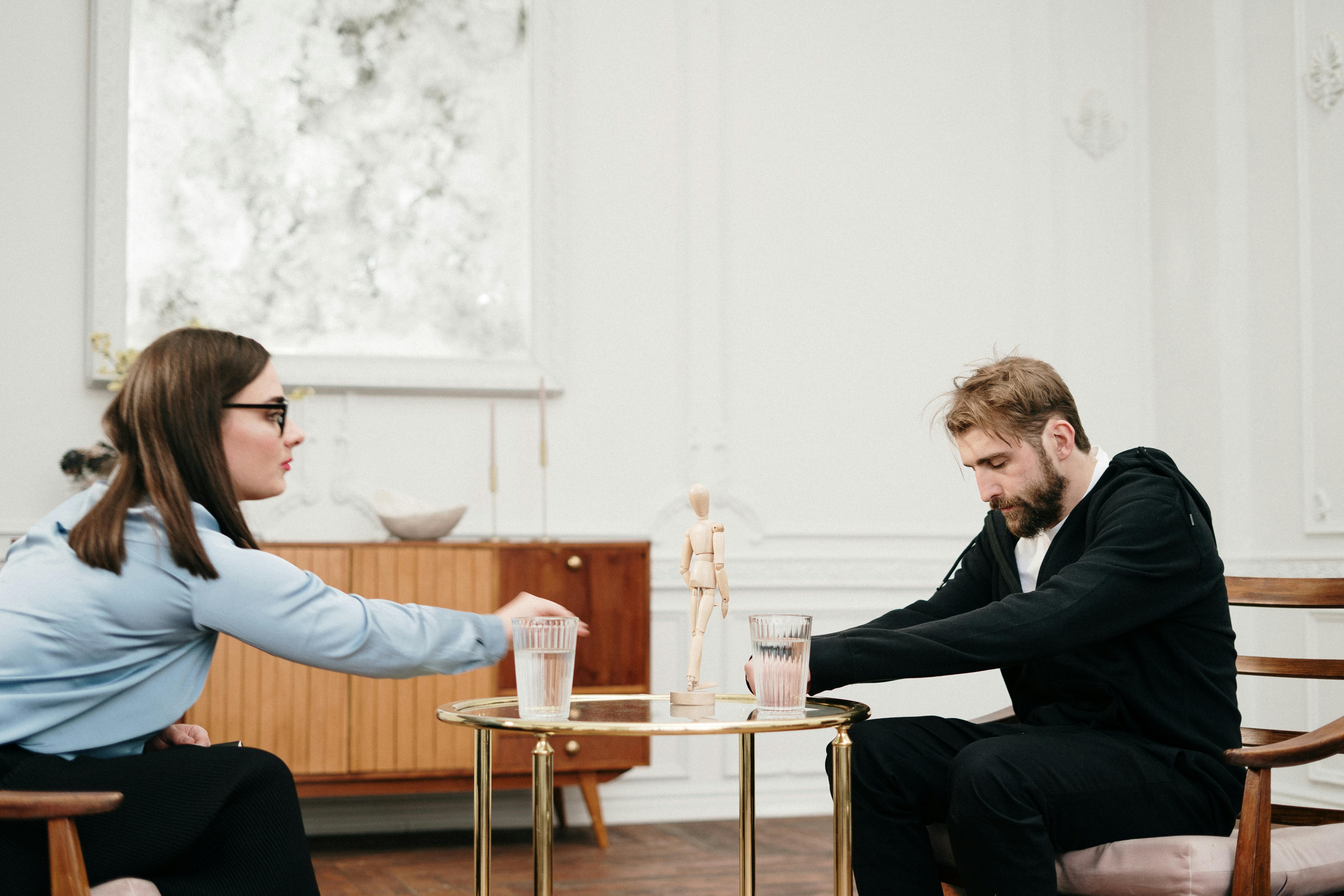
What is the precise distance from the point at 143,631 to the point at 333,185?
304 cm

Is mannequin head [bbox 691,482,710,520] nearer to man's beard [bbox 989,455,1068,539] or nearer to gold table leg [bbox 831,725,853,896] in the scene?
gold table leg [bbox 831,725,853,896]

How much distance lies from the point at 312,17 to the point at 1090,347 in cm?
329

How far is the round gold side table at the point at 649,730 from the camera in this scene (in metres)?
1.64

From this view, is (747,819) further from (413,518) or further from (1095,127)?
(1095,127)

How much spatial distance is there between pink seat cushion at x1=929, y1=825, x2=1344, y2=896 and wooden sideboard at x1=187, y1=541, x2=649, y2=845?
217 cm

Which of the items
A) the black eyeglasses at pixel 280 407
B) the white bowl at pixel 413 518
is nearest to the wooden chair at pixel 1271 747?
the black eyeglasses at pixel 280 407

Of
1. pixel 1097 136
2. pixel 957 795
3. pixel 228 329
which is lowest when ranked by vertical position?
pixel 957 795

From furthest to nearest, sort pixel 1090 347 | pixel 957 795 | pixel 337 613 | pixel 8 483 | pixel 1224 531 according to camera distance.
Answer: pixel 1090 347, pixel 1224 531, pixel 8 483, pixel 957 795, pixel 337 613

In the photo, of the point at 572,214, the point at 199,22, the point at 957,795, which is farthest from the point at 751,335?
the point at 957,795

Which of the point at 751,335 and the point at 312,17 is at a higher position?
the point at 312,17

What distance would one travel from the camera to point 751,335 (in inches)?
185

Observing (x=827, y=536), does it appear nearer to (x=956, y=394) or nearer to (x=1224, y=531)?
(x=1224, y=531)

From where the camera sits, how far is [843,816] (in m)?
1.79

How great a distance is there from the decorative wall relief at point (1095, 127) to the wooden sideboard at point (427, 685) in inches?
104
